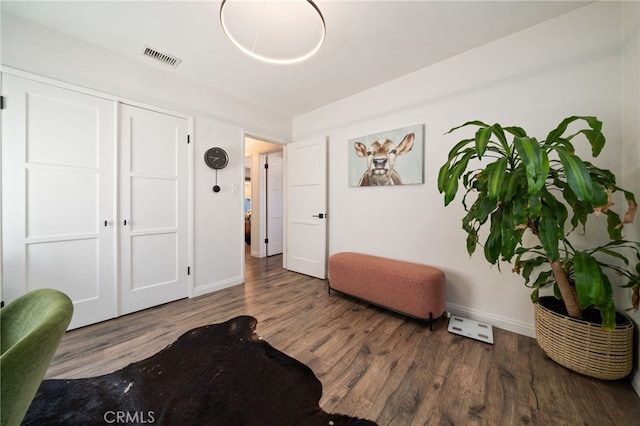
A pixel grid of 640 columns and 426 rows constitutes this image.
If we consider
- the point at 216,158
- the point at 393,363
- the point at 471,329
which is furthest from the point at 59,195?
the point at 471,329

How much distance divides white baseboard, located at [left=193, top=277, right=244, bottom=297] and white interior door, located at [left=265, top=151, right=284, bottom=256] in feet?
5.37

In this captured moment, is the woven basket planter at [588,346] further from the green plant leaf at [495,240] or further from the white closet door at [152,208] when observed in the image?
the white closet door at [152,208]

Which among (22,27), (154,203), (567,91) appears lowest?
(154,203)

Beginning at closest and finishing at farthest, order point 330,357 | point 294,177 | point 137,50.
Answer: point 330,357 → point 137,50 → point 294,177

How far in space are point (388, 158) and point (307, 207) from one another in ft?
4.58

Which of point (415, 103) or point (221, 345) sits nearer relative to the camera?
point (221, 345)

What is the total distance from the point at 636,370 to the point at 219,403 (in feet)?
8.21

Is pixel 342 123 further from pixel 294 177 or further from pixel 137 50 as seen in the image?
pixel 137 50

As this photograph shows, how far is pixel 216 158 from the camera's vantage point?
8.96 ft

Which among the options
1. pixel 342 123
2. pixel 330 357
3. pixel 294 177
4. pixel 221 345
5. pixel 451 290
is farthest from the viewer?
pixel 294 177

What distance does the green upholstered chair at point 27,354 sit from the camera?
473 mm

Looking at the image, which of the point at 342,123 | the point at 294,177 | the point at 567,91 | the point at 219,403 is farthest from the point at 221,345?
the point at 567,91

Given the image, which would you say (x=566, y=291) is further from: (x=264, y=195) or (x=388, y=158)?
(x=264, y=195)

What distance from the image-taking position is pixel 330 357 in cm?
161
